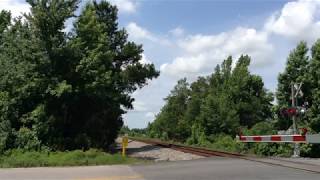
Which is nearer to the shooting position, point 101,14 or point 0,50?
point 0,50

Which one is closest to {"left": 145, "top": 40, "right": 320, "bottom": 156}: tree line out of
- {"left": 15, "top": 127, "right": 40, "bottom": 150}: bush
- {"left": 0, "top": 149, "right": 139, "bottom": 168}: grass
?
→ {"left": 0, "top": 149, "right": 139, "bottom": 168}: grass

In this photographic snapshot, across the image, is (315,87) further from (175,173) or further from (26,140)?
(175,173)

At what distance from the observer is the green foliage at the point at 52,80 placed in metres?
34.0

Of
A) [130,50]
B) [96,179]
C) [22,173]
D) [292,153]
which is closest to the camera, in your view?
[96,179]

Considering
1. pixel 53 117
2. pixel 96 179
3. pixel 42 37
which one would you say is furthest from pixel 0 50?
pixel 96 179

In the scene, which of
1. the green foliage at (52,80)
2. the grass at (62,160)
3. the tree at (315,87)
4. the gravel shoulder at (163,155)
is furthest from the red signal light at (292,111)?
the green foliage at (52,80)

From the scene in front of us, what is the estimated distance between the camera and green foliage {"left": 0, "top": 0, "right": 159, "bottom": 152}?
34.0m

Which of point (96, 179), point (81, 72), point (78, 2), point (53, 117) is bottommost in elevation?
point (96, 179)

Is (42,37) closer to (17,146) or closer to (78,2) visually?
(78,2)

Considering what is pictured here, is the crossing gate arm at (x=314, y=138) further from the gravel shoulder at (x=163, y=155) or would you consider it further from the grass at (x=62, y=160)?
the grass at (x=62, y=160)

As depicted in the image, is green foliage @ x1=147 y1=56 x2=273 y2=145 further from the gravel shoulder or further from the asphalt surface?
the asphalt surface

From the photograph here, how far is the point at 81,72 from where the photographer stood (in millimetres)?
36406

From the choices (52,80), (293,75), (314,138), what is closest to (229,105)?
(293,75)

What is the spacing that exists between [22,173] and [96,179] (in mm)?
3952
